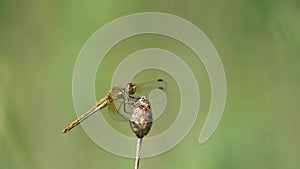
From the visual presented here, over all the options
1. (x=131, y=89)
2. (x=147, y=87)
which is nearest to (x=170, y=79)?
(x=147, y=87)

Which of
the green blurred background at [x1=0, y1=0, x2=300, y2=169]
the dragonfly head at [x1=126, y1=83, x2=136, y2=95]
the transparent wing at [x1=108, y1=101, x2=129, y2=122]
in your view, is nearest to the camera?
the transparent wing at [x1=108, y1=101, x2=129, y2=122]

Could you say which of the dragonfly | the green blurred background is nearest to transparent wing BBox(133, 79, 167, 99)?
the dragonfly

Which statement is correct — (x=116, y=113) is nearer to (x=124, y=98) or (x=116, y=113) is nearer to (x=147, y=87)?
(x=124, y=98)

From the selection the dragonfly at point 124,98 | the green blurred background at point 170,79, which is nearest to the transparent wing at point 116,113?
the dragonfly at point 124,98

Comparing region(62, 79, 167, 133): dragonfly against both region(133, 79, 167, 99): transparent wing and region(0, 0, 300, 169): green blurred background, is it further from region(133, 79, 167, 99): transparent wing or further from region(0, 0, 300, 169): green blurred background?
region(0, 0, 300, 169): green blurred background

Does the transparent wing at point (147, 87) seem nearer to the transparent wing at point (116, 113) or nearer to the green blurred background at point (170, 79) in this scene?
the transparent wing at point (116, 113)

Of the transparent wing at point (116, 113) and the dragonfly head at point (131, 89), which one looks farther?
the dragonfly head at point (131, 89)

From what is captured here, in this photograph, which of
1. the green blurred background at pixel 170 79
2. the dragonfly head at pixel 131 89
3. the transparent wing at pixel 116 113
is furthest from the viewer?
the green blurred background at pixel 170 79

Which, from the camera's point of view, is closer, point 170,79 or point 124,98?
point 124,98
